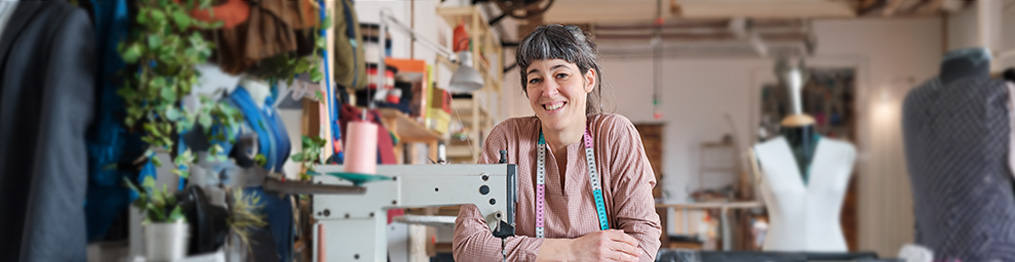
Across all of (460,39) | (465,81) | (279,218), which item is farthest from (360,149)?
(460,39)

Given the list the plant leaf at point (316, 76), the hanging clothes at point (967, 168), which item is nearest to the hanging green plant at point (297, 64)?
the plant leaf at point (316, 76)

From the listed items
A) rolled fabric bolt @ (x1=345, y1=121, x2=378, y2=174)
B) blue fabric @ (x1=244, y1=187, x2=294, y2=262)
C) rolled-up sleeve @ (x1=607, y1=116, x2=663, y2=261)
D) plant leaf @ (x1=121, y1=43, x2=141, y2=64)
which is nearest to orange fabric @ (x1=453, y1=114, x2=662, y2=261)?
rolled-up sleeve @ (x1=607, y1=116, x2=663, y2=261)

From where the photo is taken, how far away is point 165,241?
0.99 meters

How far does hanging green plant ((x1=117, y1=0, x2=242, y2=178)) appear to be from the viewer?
936 millimetres

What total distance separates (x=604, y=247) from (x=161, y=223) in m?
0.58

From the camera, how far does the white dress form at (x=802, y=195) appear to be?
2865mm

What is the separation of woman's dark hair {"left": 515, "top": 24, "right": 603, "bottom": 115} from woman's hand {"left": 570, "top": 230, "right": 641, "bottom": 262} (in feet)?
0.57

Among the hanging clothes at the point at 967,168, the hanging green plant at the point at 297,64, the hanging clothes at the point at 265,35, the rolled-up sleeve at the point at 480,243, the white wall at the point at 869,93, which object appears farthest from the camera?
the white wall at the point at 869,93

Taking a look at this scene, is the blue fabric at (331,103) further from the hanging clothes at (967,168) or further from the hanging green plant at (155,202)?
the hanging clothes at (967,168)

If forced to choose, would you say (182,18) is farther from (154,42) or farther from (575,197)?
(575,197)

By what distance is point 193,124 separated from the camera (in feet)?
3.35

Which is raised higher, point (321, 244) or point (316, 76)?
point (316, 76)

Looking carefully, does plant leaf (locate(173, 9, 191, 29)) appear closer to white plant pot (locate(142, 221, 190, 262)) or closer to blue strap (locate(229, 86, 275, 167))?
blue strap (locate(229, 86, 275, 167))

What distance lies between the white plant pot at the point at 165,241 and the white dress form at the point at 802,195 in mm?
2353
